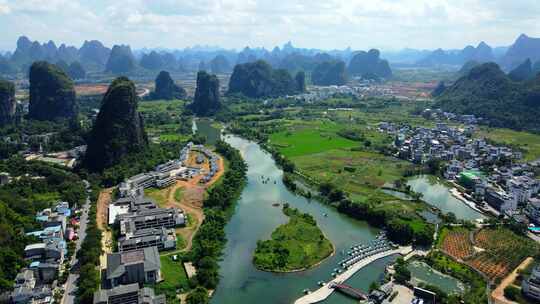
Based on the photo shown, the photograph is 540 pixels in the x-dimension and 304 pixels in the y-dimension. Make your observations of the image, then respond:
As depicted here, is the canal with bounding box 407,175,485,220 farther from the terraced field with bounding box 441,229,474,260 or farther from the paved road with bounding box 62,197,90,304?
the paved road with bounding box 62,197,90,304

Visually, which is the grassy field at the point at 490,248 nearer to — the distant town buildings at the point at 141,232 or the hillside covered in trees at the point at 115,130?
the distant town buildings at the point at 141,232

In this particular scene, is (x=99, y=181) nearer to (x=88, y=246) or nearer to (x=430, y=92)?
(x=88, y=246)

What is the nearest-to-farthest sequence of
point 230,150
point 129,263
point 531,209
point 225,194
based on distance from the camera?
point 129,263 < point 531,209 < point 225,194 < point 230,150

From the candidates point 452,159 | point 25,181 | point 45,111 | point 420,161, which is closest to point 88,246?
point 25,181

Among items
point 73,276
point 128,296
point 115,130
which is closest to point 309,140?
point 115,130

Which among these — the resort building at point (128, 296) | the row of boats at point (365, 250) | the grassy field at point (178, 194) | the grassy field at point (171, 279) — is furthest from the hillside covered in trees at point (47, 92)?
the row of boats at point (365, 250)

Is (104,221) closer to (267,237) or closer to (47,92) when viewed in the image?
(267,237)
